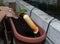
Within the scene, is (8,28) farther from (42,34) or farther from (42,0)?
(42,0)

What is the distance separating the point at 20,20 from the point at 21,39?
0.49 m

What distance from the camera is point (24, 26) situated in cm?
175

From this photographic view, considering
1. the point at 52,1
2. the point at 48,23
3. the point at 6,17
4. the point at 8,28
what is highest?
the point at 48,23

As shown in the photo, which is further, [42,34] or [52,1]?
[52,1]

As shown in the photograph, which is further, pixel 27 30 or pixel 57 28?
pixel 27 30

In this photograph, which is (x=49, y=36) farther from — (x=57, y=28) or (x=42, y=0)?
(x=42, y=0)

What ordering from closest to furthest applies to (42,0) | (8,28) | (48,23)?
1. (48,23)
2. (8,28)
3. (42,0)

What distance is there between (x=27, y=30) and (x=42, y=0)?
11.4 feet

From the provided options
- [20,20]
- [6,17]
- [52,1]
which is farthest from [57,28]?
[52,1]

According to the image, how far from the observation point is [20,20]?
1904mm

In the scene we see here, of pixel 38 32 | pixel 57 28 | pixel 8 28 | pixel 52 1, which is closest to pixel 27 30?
pixel 38 32

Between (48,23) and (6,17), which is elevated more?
(48,23)

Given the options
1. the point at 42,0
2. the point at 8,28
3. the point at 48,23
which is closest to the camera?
the point at 48,23

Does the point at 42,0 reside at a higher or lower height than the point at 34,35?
lower
